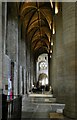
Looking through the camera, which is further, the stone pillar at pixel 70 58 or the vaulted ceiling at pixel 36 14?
the vaulted ceiling at pixel 36 14

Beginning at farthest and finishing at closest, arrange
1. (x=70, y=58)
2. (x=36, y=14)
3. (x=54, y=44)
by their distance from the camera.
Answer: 1. (x=36, y=14)
2. (x=54, y=44)
3. (x=70, y=58)

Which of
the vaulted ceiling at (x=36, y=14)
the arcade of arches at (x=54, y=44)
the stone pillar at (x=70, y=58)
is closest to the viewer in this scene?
the stone pillar at (x=70, y=58)

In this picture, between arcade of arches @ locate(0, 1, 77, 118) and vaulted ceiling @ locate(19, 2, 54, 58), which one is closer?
arcade of arches @ locate(0, 1, 77, 118)

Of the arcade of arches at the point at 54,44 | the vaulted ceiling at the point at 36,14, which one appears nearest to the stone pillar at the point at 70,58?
the arcade of arches at the point at 54,44

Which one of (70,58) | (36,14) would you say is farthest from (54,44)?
(70,58)

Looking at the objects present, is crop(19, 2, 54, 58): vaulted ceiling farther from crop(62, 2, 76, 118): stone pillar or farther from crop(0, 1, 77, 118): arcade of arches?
crop(62, 2, 76, 118): stone pillar

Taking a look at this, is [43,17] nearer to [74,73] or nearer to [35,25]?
[35,25]

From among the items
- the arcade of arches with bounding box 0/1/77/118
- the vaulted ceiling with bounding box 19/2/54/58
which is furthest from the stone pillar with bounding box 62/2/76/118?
the vaulted ceiling with bounding box 19/2/54/58

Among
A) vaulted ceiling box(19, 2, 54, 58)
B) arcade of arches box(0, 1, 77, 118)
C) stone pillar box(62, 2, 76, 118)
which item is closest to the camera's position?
stone pillar box(62, 2, 76, 118)

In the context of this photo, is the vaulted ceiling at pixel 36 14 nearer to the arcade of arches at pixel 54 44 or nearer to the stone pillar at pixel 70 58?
the arcade of arches at pixel 54 44

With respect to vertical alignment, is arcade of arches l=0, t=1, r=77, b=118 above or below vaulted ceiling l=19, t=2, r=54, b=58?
below

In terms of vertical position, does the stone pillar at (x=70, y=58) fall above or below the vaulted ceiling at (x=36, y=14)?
below

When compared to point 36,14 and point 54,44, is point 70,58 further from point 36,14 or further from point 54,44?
point 36,14

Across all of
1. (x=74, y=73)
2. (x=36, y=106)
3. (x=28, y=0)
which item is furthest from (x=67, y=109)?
(x=28, y=0)
